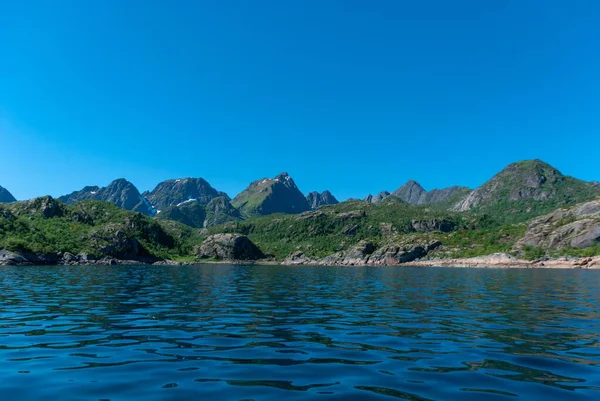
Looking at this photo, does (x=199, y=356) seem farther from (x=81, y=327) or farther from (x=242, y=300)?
(x=242, y=300)

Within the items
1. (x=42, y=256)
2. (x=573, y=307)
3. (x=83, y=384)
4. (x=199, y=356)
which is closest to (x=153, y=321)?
(x=199, y=356)

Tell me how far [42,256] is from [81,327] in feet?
468

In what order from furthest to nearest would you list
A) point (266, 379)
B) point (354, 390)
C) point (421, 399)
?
point (266, 379)
point (354, 390)
point (421, 399)

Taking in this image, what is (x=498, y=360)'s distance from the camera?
49.6 ft

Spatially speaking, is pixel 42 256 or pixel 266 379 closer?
pixel 266 379

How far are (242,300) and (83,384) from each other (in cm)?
2486

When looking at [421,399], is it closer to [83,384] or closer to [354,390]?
[354,390]

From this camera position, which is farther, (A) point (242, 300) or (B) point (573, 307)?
(A) point (242, 300)

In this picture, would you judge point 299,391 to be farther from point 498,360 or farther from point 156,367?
point 498,360

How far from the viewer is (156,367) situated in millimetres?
13789

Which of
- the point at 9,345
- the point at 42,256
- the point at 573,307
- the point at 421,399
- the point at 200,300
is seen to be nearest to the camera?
the point at 421,399

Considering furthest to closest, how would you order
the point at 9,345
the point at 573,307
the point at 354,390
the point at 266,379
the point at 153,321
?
the point at 573,307, the point at 153,321, the point at 9,345, the point at 266,379, the point at 354,390

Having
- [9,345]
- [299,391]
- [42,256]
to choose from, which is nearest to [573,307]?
[299,391]

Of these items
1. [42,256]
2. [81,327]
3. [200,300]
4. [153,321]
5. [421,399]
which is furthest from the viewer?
[42,256]
